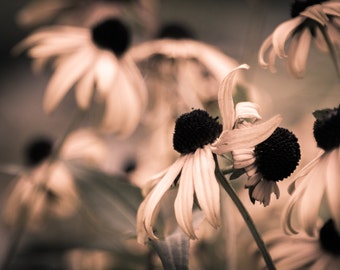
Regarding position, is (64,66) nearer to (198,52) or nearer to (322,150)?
(198,52)

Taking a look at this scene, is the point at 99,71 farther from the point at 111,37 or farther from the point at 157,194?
the point at 157,194

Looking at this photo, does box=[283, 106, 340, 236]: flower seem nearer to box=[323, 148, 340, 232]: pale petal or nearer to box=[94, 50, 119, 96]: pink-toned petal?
box=[323, 148, 340, 232]: pale petal

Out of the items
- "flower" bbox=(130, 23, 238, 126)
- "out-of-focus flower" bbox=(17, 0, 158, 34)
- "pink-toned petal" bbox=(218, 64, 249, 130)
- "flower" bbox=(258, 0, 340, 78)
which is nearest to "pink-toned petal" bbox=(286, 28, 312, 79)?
"flower" bbox=(258, 0, 340, 78)

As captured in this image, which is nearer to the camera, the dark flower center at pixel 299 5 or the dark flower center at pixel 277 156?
the dark flower center at pixel 277 156

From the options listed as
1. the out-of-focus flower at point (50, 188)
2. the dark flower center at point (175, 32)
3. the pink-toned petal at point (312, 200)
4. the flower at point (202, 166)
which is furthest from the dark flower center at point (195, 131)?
the dark flower center at point (175, 32)

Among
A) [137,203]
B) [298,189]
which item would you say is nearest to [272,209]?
[137,203]

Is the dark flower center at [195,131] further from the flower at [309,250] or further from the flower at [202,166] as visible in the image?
the flower at [309,250]
